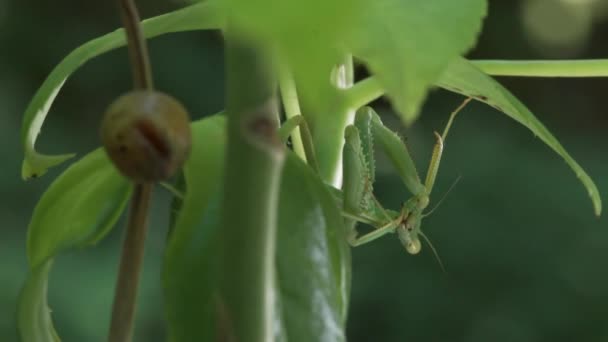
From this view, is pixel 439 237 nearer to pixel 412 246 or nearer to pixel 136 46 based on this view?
pixel 412 246

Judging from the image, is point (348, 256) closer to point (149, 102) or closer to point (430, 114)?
point (149, 102)

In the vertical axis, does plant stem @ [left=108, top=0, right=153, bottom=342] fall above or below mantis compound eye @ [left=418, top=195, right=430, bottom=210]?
above

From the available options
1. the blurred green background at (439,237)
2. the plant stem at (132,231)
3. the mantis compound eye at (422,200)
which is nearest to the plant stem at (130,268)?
the plant stem at (132,231)

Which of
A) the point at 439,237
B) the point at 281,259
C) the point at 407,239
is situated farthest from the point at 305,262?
the point at 439,237

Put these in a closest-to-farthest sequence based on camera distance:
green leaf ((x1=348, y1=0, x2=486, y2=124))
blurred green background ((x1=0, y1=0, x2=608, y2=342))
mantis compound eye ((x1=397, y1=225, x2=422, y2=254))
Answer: green leaf ((x1=348, y1=0, x2=486, y2=124)) → mantis compound eye ((x1=397, y1=225, x2=422, y2=254)) → blurred green background ((x1=0, y1=0, x2=608, y2=342))

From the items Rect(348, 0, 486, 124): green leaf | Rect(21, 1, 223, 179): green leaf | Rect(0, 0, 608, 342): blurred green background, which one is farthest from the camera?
Rect(0, 0, 608, 342): blurred green background

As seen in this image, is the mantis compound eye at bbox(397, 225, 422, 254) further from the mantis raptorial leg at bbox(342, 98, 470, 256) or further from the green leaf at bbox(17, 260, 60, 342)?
the green leaf at bbox(17, 260, 60, 342)

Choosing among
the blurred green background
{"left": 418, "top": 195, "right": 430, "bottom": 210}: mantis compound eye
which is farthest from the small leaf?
the blurred green background

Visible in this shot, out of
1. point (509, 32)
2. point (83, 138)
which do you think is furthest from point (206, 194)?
point (509, 32)
